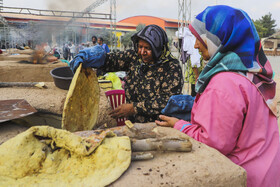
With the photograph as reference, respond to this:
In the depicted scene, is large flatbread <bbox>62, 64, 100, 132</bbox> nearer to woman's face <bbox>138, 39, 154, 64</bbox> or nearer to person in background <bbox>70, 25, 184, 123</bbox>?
person in background <bbox>70, 25, 184, 123</bbox>

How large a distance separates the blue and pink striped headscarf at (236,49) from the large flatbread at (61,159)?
65cm

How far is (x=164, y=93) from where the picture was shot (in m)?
2.20

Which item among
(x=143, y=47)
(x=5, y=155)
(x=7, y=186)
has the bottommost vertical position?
(x=7, y=186)

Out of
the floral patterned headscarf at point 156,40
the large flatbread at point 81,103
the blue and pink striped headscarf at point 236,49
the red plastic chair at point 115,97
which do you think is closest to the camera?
the blue and pink striped headscarf at point 236,49

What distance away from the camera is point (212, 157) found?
119cm

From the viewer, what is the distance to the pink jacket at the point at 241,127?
1.11 metres


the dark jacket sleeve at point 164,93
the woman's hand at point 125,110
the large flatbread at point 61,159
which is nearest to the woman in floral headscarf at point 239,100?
the large flatbread at point 61,159

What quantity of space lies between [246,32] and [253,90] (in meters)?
0.33

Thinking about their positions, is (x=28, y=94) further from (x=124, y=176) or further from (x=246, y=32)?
(x=246, y=32)

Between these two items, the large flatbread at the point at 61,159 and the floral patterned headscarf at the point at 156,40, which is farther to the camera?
the floral patterned headscarf at the point at 156,40

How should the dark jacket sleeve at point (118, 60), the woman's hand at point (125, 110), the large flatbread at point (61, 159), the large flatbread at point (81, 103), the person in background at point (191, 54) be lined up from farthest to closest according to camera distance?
the person in background at point (191, 54), the dark jacket sleeve at point (118, 60), the woman's hand at point (125, 110), the large flatbread at point (81, 103), the large flatbread at point (61, 159)

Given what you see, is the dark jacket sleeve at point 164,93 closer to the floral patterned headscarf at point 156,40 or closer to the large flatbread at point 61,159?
the floral patterned headscarf at point 156,40

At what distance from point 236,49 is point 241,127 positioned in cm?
43

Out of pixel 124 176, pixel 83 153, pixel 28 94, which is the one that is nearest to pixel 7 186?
pixel 83 153
